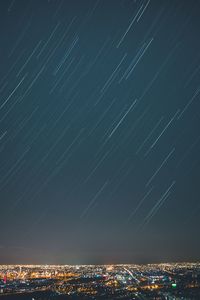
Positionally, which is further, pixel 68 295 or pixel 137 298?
pixel 68 295

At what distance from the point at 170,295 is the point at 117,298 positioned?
689 centimetres

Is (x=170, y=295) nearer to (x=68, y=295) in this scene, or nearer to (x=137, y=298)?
(x=137, y=298)

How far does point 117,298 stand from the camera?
4212cm

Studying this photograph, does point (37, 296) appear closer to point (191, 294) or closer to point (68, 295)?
point (68, 295)

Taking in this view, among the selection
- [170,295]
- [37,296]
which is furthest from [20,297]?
[170,295]

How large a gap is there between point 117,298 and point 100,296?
9.71 feet

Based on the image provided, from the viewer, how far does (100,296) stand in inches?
1741

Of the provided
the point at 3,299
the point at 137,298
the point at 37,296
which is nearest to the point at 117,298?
the point at 137,298

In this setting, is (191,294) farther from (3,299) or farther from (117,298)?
(3,299)

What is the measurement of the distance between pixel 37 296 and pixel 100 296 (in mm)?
8573

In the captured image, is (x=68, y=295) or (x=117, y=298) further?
(x=68, y=295)

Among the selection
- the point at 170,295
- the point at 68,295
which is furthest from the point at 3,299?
the point at 170,295

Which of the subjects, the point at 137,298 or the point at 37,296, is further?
the point at 37,296

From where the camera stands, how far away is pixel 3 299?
4447cm
